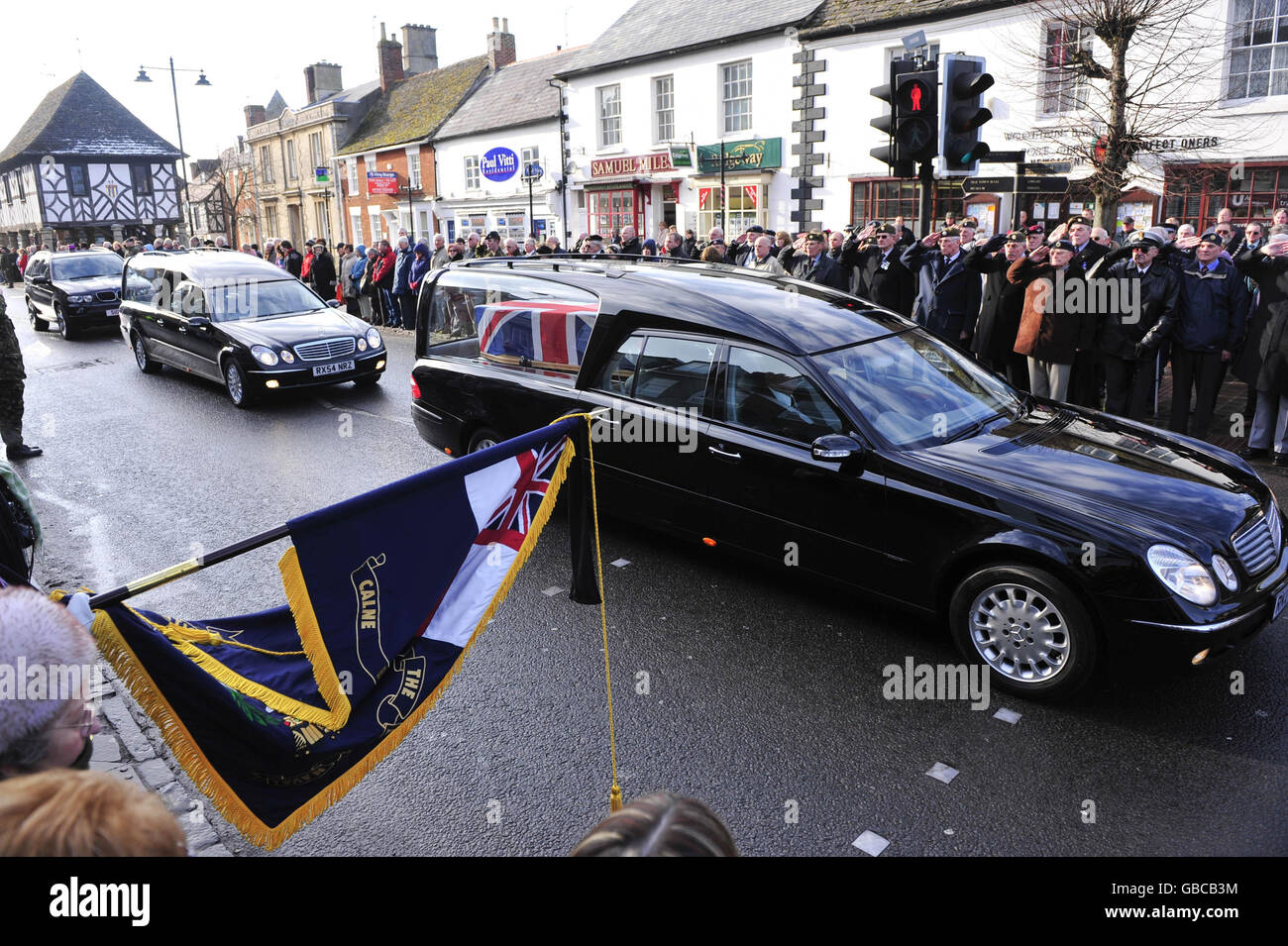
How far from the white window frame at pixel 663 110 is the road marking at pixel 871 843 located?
1069 inches

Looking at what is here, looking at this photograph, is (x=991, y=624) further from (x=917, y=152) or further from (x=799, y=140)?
Answer: (x=799, y=140)

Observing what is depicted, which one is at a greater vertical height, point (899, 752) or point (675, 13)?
point (675, 13)

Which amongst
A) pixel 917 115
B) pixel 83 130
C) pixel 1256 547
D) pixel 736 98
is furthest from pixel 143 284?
pixel 83 130

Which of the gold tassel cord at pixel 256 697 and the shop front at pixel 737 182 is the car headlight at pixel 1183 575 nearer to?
the gold tassel cord at pixel 256 697

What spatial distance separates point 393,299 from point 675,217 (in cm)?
1183

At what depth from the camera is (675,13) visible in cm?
2848

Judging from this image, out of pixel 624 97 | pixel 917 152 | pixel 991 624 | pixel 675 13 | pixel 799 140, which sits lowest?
pixel 991 624

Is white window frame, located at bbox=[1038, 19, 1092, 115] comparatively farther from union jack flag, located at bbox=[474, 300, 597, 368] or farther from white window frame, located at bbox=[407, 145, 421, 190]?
white window frame, located at bbox=[407, 145, 421, 190]

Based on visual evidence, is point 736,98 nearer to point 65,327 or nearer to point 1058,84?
point 1058,84

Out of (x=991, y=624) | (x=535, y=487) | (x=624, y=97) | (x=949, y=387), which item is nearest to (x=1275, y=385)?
(x=949, y=387)

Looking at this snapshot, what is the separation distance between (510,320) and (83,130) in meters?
60.0

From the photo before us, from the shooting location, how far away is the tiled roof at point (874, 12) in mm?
20141

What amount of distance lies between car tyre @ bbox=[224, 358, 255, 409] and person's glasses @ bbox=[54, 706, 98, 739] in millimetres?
10671

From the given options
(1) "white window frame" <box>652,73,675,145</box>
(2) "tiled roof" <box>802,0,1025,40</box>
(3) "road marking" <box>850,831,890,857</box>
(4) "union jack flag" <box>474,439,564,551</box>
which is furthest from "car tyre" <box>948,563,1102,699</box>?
(1) "white window frame" <box>652,73,675,145</box>
